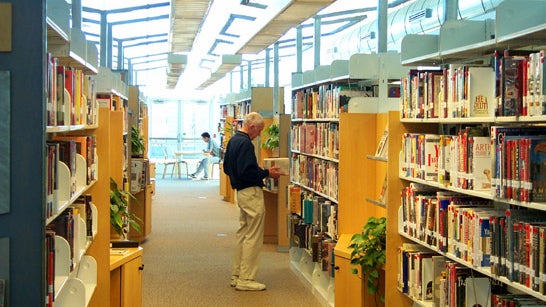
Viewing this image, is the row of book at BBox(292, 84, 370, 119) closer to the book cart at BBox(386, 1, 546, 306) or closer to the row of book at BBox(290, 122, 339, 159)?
the row of book at BBox(290, 122, 339, 159)

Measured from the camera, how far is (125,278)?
5.79 metres

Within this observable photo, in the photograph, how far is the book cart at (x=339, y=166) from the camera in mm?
6484

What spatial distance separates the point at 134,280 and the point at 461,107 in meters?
3.02

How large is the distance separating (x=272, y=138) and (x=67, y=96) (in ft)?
24.7

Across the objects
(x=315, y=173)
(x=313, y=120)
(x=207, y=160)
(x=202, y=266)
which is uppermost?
(x=313, y=120)

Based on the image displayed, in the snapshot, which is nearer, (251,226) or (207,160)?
(251,226)

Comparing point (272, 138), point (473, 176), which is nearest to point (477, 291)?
point (473, 176)

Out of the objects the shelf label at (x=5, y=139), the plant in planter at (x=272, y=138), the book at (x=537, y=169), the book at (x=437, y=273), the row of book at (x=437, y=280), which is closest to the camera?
the shelf label at (x=5, y=139)

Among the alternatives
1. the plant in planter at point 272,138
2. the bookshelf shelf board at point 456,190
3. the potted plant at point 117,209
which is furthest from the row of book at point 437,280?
the plant in planter at point 272,138

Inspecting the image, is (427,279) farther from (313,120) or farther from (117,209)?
(313,120)

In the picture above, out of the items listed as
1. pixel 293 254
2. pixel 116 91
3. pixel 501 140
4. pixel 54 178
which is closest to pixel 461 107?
pixel 501 140

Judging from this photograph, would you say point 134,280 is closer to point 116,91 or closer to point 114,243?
point 114,243

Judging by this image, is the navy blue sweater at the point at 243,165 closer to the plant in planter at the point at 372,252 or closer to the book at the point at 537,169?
the plant in planter at the point at 372,252

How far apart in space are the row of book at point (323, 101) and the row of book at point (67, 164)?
250cm
